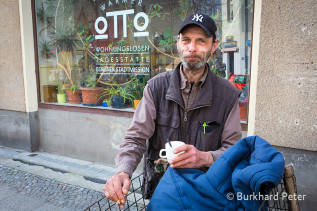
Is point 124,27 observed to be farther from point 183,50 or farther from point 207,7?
point 183,50

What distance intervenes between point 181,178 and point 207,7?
330 cm

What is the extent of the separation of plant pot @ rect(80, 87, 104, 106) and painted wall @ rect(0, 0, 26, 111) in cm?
131

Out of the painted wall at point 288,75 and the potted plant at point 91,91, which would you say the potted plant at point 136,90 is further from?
the painted wall at point 288,75

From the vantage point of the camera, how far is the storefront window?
3.93 m

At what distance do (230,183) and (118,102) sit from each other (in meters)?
3.68

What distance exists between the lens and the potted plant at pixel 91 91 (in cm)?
505

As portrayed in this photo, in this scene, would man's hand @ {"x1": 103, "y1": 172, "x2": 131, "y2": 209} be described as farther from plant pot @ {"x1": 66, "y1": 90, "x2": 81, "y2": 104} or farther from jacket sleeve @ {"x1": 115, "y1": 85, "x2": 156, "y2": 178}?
plant pot @ {"x1": 66, "y1": 90, "x2": 81, "y2": 104}

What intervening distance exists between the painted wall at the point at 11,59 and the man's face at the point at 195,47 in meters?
4.44

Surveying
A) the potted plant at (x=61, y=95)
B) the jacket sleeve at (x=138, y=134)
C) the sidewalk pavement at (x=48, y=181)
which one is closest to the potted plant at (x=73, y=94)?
the potted plant at (x=61, y=95)

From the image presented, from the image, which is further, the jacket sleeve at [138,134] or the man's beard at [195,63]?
the man's beard at [195,63]

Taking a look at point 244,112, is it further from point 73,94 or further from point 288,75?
point 73,94

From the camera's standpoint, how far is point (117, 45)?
488 cm

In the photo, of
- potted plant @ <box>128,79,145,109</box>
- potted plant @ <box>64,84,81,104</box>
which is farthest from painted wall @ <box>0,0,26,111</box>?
potted plant @ <box>128,79,145,109</box>

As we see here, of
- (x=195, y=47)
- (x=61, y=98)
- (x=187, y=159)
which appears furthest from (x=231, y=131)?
(x=61, y=98)
